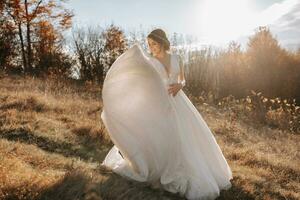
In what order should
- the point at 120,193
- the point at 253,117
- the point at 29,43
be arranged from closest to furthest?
the point at 120,193 < the point at 253,117 < the point at 29,43

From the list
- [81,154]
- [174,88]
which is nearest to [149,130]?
[174,88]

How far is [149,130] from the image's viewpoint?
5477 mm

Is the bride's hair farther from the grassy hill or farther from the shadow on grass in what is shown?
the shadow on grass

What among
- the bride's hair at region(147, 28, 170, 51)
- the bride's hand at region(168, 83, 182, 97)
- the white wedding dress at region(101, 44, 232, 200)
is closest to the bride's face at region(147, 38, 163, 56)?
the bride's hair at region(147, 28, 170, 51)

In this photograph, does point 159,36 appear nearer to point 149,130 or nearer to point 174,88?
point 174,88

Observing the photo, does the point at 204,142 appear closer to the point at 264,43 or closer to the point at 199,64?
the point at 199,64

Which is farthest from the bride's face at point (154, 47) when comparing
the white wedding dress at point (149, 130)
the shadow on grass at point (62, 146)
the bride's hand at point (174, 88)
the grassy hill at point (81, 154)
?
the shadow on grass at point (62, 146)

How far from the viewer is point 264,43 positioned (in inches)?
1065

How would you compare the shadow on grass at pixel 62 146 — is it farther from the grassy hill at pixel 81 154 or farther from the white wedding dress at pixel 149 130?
the white wedding dress at pixel 149 130

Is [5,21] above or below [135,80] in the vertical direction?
above

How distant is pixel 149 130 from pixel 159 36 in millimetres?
1364

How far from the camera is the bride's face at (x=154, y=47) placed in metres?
5.81

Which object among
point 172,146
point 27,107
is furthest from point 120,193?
point 27,107

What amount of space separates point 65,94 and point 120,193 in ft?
27.9
